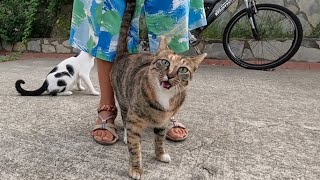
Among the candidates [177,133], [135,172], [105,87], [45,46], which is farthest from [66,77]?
[45,46]

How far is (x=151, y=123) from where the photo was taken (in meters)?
1.61

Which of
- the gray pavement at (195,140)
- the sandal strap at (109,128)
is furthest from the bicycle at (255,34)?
the sandal strap at (109,128)

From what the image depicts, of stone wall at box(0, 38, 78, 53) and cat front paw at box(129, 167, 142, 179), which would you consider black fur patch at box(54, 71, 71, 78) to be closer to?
cat front paw at box(129, 167, 142, 179)

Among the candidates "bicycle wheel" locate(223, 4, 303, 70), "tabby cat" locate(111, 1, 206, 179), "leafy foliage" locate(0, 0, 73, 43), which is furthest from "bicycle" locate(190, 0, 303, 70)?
"leafy foliage" locate(0, 0, 73, 43)

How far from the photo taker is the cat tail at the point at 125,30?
191 centimetres

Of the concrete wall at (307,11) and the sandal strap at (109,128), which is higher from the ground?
the concrete wall at (307,11)

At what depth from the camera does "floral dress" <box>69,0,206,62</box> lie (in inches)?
74.2

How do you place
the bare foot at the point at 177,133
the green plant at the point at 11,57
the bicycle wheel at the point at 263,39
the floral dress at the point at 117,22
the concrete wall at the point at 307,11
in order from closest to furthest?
1. the floral dress at the point at 117,22
2. the bare foot at the point at 177,133
3. the bicycle wheel at the point at 263,39
4. the concrete wall at the point at 307,11
5. the green plant at the point at 11,57

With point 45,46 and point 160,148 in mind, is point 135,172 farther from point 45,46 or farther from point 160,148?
point 45,46

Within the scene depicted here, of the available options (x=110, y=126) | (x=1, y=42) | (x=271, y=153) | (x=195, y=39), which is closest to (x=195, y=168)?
(x=271, y=153)

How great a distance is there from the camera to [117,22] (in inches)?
74.8

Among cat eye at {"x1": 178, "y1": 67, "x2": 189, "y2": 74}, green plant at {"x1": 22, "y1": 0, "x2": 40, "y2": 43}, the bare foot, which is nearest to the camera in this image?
cat eye at {"x1": 178, "y1": 67, "x2": 189, "y2": 74}

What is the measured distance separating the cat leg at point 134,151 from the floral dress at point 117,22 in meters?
0.54

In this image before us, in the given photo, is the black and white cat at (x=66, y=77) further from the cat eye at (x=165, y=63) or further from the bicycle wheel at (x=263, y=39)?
the bicycle wheel at (x=263, y=39)
